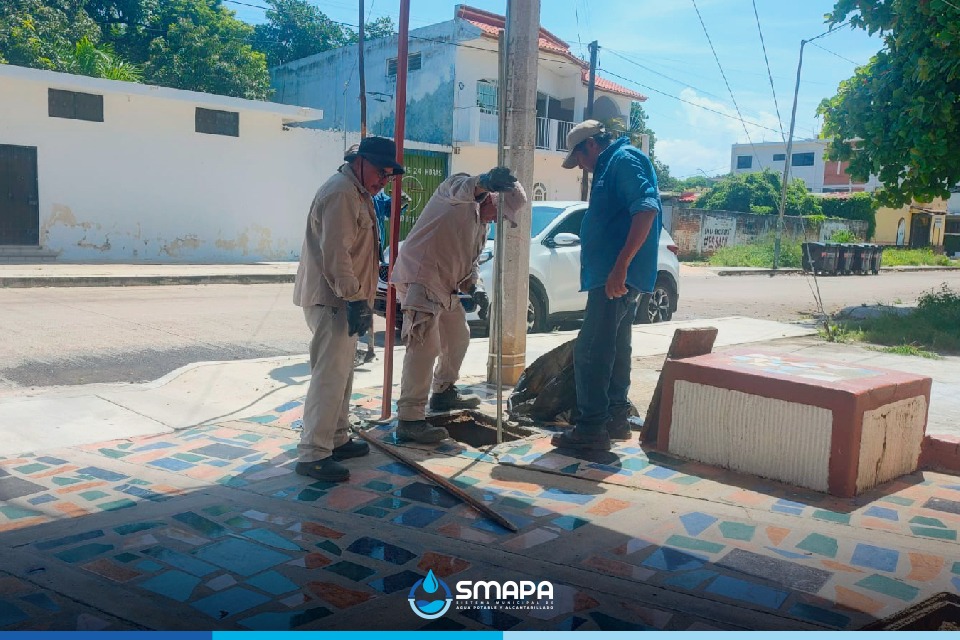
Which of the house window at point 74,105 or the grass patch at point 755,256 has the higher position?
the house window at point 74,105

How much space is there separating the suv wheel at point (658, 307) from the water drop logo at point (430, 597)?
8381 millimetres

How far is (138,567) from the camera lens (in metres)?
3.10

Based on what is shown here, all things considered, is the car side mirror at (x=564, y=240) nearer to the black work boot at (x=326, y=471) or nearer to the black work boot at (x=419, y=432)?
the black work boot at (x=419, y=432)

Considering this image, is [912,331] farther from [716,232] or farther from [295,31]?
[295,31]

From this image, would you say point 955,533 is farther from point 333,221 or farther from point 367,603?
point 333,221

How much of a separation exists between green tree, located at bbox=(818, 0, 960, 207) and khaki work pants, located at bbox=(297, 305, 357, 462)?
9.32 meters

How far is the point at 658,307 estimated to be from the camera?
11.3 m

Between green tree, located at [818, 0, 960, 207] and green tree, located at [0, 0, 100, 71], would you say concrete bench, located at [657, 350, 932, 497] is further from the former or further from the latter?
green tree, located at [0, 0, 100, 71]

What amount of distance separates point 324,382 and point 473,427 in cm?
150

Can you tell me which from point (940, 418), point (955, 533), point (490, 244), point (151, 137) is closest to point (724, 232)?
point (151, 137)

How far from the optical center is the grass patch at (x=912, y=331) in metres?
9.47

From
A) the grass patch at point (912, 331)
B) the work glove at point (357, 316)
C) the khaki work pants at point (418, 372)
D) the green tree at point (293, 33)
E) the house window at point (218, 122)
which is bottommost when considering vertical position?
the grass patch at point (912, 331)

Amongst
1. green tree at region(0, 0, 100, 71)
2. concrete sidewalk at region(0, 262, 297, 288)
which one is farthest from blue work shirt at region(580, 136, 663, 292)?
green tree at region(0, 0, 100, 71)

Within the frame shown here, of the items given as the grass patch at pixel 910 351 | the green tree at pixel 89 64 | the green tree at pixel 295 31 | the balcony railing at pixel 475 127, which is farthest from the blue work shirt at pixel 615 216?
the green tree at pixel 295 31
